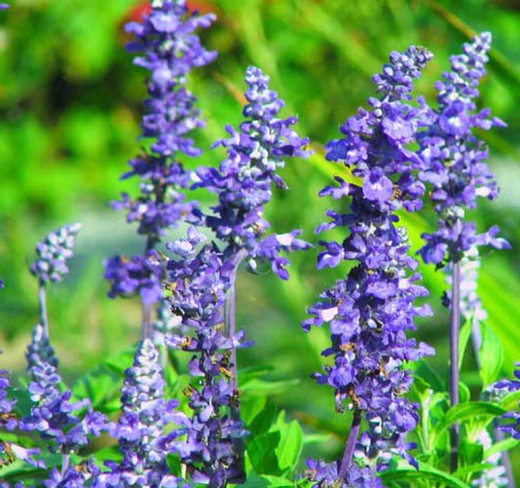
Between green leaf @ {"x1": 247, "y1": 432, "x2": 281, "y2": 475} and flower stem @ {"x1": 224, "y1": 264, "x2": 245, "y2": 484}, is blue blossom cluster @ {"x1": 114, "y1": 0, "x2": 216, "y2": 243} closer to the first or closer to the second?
flower stem @ {"x1": 224, "y1": 264, "x2": 245, "y2": 484}

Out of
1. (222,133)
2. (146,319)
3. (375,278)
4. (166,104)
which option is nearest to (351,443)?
(375,278)

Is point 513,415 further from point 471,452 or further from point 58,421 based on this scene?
point 58,421

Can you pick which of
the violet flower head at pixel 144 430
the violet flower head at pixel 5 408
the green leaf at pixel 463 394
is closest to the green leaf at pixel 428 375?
the green leaf at pixel 463 394

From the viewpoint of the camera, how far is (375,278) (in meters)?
1.23

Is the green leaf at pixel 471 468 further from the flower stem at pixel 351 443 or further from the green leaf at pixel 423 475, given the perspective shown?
the flower stem at pixel 351 443

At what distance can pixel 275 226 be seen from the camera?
377 centimetres

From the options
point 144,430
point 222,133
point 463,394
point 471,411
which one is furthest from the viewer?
point 222,133

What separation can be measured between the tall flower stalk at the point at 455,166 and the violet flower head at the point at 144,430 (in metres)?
0.47

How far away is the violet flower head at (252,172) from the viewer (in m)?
1.36

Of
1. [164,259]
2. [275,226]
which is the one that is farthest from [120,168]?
[164,259]

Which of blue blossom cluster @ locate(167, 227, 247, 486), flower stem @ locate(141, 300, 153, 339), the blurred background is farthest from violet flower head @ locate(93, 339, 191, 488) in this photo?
the blurred background

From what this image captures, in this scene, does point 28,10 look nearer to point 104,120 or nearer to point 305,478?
point 104,120

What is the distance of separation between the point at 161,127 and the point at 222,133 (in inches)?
107

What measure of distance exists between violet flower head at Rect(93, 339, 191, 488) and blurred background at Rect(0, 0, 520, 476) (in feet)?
2.65
